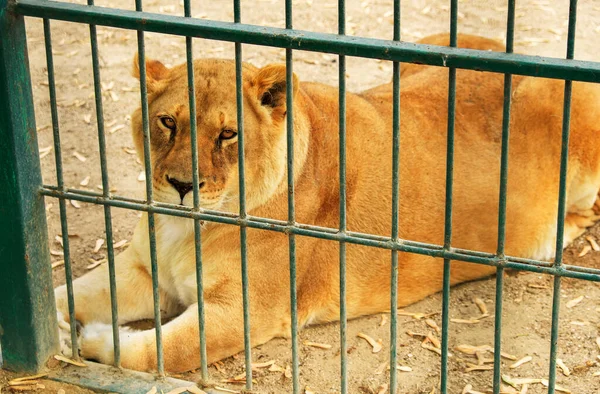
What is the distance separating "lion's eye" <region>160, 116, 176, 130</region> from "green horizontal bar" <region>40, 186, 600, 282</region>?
594 mm

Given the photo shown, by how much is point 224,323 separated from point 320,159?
84 cm

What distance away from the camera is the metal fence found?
A: 3.04m

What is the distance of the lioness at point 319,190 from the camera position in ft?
13.6

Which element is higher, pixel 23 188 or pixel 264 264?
pixel 23 188

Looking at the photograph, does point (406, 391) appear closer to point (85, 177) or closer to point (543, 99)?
point (543, 99)

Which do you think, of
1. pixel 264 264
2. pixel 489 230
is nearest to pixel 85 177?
pixel 264 264

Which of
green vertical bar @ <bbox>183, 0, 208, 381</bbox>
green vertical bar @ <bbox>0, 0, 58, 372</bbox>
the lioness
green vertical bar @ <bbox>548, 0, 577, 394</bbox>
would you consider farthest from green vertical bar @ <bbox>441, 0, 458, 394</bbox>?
green vertical bar @ <bbox>0, 0, 58, 372</bbox>

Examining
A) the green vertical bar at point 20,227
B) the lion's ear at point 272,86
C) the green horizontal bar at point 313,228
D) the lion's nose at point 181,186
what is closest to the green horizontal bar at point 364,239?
the green horizontal bar at point 313,228

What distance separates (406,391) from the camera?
408cm

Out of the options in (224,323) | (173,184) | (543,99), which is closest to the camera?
(173,184)

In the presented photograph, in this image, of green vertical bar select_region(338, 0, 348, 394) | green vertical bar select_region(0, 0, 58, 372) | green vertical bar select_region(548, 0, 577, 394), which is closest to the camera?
green vertical bar select_region(548, 0, 577, 394)

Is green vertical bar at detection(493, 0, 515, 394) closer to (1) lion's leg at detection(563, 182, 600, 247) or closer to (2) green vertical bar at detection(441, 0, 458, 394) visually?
(2) green vertical bar at detection(441, 0, 458, 394)

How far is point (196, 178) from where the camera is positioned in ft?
11.6

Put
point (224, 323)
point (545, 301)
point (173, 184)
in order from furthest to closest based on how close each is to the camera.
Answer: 1. point (545, 301)
2. point (224, 323)
3. point (173, 184)
